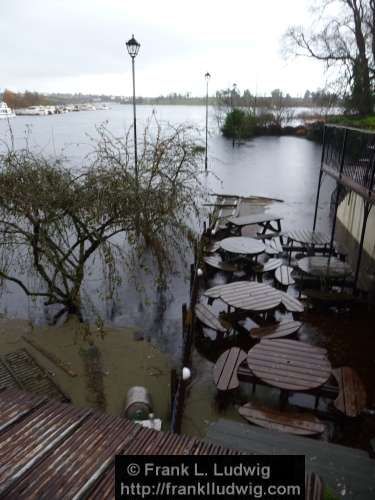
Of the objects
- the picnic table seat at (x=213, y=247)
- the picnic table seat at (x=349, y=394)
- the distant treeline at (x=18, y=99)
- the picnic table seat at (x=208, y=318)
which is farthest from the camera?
the distant treeline at (x=18, y=99)

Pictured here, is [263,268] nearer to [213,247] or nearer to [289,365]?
[213,247]

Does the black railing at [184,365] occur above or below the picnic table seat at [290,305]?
below

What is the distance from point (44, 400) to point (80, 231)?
5826 mm

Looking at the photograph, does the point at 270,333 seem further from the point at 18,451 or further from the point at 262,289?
the point at 18,451

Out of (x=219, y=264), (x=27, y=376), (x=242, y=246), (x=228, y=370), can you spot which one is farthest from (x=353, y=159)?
(x=27, y=376)

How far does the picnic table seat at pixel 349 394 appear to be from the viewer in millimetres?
5266

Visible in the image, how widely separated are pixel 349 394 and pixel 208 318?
3.00 metres

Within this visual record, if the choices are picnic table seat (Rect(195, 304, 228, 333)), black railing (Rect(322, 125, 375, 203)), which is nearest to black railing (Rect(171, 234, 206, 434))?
picnic table seat (Rect(195, 304, 228, 333))

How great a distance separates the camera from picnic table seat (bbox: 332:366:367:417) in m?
5.27

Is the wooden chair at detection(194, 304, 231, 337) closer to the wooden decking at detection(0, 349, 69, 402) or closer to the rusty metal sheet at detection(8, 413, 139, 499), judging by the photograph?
the wooden decking at detection(0, 349, 69, 402)

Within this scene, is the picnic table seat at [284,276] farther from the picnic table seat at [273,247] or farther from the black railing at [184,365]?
the black railing at [184,365]

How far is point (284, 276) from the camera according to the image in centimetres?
978
